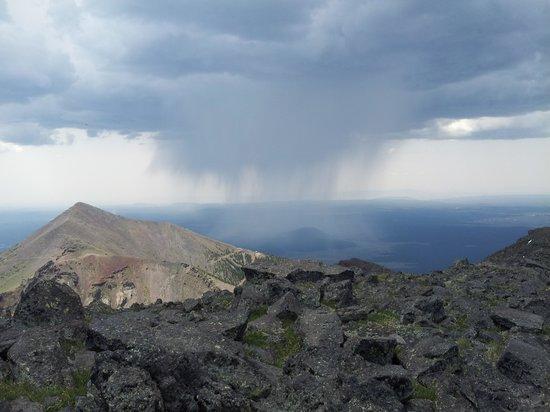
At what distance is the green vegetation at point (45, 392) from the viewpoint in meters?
16.9

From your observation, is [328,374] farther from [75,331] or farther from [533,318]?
[533,318]

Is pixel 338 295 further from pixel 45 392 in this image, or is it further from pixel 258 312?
pixel 45 392

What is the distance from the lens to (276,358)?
25109mm

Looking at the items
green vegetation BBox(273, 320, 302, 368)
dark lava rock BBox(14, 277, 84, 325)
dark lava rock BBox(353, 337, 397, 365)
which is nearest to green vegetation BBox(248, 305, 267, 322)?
green vegetation BBox(273, 320, 302, 368)

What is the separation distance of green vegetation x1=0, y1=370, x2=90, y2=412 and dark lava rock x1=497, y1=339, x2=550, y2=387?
21389 mm

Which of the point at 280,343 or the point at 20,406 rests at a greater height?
the point at 20,406

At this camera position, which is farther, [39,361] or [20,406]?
[39,361]

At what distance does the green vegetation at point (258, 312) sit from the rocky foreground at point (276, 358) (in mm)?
136

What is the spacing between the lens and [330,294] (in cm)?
3891

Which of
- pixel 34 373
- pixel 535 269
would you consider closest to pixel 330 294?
pixel 34 373

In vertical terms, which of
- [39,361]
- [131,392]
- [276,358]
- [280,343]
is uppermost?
[131,392]

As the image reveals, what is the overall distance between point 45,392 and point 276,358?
469 inches

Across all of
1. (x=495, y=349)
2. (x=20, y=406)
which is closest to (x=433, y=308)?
(x=495, y=349)

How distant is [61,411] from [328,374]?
435 inches
